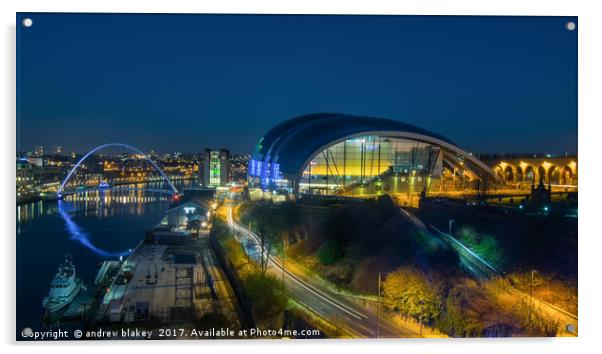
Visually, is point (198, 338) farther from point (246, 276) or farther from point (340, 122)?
point (340, 122)

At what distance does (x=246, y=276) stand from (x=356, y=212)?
87.0 inches

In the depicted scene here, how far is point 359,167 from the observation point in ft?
38.9

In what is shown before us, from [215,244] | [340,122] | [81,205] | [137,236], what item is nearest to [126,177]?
[81,205]

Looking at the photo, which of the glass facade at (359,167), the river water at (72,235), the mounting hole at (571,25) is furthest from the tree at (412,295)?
the glass facade at (359,167)

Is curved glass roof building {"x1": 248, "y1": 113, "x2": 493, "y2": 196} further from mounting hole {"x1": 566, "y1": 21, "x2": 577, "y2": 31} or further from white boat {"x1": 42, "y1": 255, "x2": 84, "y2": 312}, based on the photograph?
mounting hole {"x1": 566, "y1": 21, "x2": 577, "y2": 31}

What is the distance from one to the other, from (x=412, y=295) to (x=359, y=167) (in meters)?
7.44

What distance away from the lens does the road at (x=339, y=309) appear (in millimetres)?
4328

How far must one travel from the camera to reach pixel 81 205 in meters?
16.8

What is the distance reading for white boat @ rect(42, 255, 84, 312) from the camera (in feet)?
23.3

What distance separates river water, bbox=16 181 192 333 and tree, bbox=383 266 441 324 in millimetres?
3205

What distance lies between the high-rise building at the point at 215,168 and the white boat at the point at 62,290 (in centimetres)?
1327

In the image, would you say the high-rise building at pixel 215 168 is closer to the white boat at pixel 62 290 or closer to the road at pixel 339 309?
the white boat at pixel 62 290

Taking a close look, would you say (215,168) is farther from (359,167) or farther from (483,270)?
(483,270)

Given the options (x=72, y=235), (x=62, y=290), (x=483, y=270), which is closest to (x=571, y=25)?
(x=483, y=270)
